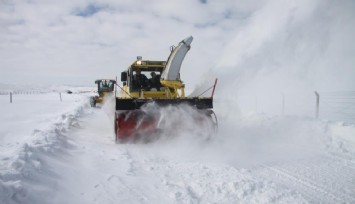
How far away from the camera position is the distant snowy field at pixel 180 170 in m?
3.91

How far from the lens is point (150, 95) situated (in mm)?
9461

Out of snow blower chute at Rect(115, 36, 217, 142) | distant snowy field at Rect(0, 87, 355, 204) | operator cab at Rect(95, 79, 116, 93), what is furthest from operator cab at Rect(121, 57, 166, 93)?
operator cab at Rect(95, 79, 116, 93)

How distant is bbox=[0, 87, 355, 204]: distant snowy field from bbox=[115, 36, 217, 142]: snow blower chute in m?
0.54

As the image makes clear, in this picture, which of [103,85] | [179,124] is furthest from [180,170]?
[103,85]

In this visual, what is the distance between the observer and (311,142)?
27.0 feet

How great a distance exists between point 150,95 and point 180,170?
455 centimetres

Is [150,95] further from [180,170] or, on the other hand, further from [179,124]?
[180,170]

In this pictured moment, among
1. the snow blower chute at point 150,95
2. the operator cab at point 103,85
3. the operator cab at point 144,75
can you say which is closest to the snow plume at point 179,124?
the snow blower chute at point 150,95

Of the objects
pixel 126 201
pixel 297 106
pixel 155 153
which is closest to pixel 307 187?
Result: pixel 126 201

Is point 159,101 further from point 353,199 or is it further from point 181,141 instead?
point 353,199

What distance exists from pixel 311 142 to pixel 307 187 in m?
4.19

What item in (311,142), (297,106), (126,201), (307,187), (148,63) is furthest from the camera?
(297,106)

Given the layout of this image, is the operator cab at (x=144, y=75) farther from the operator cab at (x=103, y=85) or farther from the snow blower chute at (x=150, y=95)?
the operator cab at (x=103, y=85)

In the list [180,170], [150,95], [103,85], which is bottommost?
[180,170]
